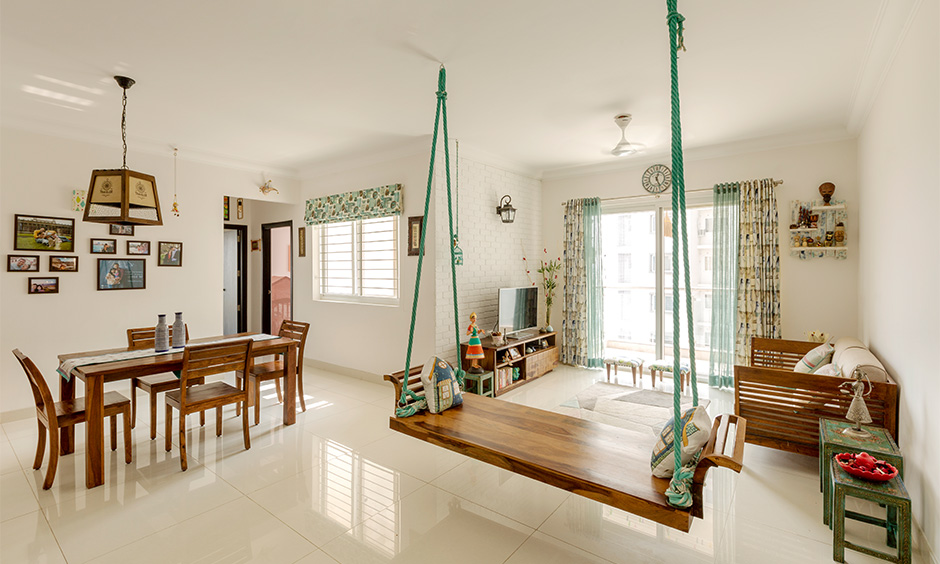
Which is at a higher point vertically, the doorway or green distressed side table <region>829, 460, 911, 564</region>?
the doorway

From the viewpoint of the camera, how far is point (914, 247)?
7.54ft

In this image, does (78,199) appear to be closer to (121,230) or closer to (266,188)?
(121,230)

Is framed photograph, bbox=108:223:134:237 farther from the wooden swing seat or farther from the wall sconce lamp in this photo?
the wall sconce lamp

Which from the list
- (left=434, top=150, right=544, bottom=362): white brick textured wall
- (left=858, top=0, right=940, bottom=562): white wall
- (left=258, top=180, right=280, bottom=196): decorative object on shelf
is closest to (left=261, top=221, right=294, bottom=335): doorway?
(left=258, top=180, right=280, bottom=196): decorative object on shelf

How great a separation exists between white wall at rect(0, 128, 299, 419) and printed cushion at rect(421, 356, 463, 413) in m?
3.79

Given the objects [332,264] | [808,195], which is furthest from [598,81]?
[332,264]

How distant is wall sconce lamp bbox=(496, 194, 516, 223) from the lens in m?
5.26

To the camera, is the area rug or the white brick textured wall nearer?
the area rug

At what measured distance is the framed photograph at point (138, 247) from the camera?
4.52m

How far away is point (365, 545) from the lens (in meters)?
2.22

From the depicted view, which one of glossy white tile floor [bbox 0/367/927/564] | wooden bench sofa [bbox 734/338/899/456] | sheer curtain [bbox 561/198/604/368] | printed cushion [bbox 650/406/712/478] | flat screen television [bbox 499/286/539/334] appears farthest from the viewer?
sheer curtain [bbox 561/198/604/368]

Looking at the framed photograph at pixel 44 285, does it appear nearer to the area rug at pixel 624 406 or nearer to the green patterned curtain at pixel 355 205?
the green patterned curtain at pixel 355 205

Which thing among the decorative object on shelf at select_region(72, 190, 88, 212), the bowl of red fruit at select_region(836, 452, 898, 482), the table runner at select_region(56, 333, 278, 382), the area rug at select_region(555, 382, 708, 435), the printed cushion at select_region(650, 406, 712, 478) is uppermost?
the decorative object on shelf at select_region(72, 190, 88, 212)

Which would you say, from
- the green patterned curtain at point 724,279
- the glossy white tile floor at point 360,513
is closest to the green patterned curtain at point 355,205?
the glossy white tile floor at point 360,513
